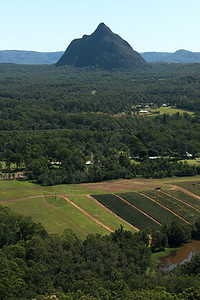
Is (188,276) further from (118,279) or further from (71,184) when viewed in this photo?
(71,184)

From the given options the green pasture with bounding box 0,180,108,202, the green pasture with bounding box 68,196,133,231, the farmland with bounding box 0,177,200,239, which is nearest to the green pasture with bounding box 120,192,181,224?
the farmland with bounding box 0,177,200,239

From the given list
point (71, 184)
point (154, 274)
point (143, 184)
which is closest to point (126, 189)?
point (143, 184)

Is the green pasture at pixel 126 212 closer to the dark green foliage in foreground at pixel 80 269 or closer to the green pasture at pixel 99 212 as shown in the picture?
the green pasture at pixel 99 212

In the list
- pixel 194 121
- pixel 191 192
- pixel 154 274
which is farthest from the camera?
pixel 194 121

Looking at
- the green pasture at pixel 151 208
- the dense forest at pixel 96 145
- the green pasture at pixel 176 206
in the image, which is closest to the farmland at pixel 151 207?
the green pasture at pixel 151 208

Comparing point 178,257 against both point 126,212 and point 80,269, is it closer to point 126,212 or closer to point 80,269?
point 126,212

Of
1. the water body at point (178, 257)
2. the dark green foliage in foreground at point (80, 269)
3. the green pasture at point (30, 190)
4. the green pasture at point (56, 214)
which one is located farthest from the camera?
the green pasture at point (30, 190)
